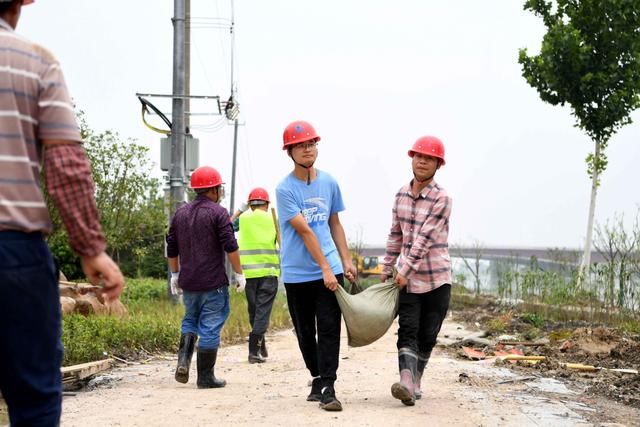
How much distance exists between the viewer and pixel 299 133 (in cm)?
671

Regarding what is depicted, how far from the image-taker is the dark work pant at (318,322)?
6.69 metres

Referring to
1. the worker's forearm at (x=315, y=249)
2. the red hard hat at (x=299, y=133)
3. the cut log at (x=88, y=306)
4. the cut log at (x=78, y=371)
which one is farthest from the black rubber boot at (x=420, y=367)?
the cut log at (x=88, y=306)

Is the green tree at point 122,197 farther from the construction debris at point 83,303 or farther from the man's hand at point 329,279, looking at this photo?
the man's hand at point 329,279

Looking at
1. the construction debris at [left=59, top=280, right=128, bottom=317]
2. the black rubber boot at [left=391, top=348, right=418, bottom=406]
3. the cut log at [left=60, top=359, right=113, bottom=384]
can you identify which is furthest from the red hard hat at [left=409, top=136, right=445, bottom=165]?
the construction debris at [left=59, top=280, right=128, bottom=317]

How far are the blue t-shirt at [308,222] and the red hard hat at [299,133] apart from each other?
0.94 ft

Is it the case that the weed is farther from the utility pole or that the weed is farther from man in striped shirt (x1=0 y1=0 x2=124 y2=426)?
man in striped shirt (x1=0 y1=0 x2=124 y2=426)

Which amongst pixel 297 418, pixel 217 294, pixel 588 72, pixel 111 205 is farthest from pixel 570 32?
pixel 297 418

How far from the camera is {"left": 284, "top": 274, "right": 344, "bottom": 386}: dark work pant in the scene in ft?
22.0

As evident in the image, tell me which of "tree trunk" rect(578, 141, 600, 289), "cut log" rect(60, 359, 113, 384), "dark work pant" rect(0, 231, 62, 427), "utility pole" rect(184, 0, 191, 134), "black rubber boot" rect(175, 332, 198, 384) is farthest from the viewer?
"utility pole" rect(184, 0, 191, 134)

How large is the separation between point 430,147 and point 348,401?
188 cm

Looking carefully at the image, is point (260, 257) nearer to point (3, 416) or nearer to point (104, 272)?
point (3, 416)

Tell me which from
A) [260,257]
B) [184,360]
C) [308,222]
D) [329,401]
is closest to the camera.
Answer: [329,401]

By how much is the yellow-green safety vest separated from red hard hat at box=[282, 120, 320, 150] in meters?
4.10

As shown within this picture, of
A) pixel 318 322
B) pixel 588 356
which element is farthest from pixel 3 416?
pixel 588 356
